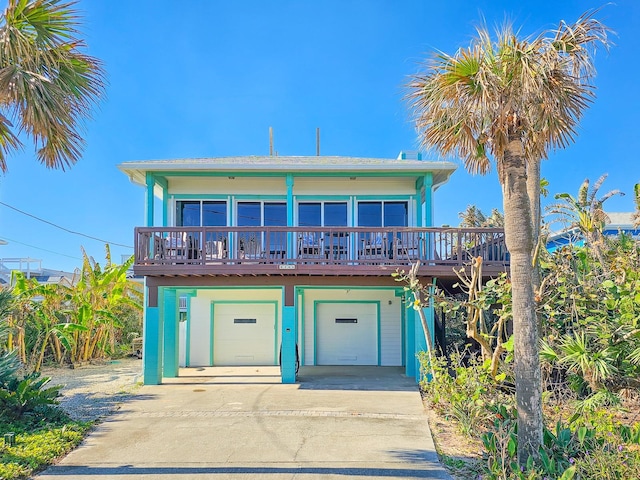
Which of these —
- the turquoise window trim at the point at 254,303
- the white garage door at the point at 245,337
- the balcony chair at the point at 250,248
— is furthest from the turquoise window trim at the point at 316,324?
the balcony chair at the point at 250,248

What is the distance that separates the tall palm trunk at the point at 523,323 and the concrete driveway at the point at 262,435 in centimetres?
119

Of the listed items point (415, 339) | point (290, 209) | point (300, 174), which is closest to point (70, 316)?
point (290, 209)

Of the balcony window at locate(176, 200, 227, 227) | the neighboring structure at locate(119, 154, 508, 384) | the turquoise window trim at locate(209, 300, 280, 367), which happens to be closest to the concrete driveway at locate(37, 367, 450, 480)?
the neighboring structure at locate(119, 154, 508, 384)

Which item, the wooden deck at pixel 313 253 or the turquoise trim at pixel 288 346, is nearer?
the wooden deck at pixel 313 253

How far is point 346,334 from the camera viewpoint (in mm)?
16328

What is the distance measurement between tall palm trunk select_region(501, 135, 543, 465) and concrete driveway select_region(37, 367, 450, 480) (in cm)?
119

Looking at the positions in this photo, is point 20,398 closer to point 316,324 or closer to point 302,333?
point 302,333

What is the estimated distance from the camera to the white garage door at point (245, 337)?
1619 cm

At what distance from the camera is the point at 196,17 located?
1304 cm

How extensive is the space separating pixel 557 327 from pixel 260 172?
845 centimetres

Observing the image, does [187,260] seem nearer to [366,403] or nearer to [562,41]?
[366,403]

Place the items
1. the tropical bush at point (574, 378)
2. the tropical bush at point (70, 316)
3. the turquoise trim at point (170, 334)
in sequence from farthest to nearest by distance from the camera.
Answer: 1. the tropical bush at point (70, 316)
2. the turquoise trim at point (170, 334)
3. the tropical bush at point (574, 378)

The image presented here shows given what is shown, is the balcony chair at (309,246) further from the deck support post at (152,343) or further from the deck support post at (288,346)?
the deck support post at (152,343)

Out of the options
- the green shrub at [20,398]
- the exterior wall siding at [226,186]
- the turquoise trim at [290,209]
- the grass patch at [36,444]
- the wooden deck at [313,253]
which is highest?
the exterior wall siding at [226,186]
